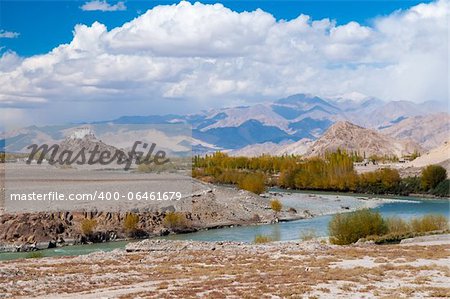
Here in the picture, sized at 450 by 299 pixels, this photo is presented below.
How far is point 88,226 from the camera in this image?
2040 inches

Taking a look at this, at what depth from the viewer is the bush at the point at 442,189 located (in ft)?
316

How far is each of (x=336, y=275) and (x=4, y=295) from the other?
11.3 metres

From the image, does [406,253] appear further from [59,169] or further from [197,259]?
[59,169]

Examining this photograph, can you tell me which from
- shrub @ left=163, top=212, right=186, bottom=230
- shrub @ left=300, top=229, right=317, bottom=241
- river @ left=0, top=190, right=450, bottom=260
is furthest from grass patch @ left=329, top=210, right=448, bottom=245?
shrub @ left=163, top=212, right=186, bottom=230

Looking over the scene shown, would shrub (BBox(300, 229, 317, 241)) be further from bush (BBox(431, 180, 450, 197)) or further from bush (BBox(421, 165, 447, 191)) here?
bush (BBox(421, 165, 447, 191))

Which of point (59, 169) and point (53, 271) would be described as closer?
point (53, 271)


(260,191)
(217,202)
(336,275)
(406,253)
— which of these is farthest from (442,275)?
(260,191)

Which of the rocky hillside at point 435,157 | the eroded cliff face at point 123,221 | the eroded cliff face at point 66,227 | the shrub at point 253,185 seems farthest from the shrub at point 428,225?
the rocky hillside at point 435,157

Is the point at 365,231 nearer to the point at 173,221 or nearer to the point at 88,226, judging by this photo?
the point at 173,221

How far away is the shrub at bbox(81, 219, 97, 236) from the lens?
51562mm

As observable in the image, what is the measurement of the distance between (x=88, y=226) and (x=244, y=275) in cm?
3282

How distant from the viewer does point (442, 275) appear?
20.7m

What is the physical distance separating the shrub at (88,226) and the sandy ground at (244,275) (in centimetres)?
2044

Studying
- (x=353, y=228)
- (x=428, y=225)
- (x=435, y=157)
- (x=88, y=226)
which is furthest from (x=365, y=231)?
(x=435, y=157)
